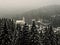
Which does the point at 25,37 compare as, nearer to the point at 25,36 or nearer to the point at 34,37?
the point at 25,36

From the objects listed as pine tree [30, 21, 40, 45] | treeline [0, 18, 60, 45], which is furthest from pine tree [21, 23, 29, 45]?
pine tree [30, 21, 40, 45]

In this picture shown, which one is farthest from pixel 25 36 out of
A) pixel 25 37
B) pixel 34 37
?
pixel 34 37

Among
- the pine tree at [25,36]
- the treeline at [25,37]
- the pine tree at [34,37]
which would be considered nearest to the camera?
the treeline at [25,37]

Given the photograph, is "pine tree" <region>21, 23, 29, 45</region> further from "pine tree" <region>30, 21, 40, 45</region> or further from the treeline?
"pine tree" <region>30, 21, 40, 45</region>

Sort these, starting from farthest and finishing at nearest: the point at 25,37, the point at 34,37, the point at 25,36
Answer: the point at 25,36
the point at 25,37
the point at 34,37

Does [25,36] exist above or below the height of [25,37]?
above

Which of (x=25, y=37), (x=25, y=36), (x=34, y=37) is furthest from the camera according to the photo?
(x=25, y=36)

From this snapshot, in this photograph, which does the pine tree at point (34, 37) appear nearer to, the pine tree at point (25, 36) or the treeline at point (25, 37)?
the treeline at point (25, 37)

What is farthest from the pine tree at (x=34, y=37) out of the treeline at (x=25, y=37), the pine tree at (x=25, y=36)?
the pine tree at (x=25, y=36)

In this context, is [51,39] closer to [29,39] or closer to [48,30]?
[48,30]

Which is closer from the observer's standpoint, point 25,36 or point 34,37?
point 34,37

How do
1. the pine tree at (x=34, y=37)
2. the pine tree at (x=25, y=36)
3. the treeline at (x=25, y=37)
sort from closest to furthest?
the treeline at (x=25, y=37) < the pine tree at (x=34, y=37) < the pine tree at (x=25, y=36)
